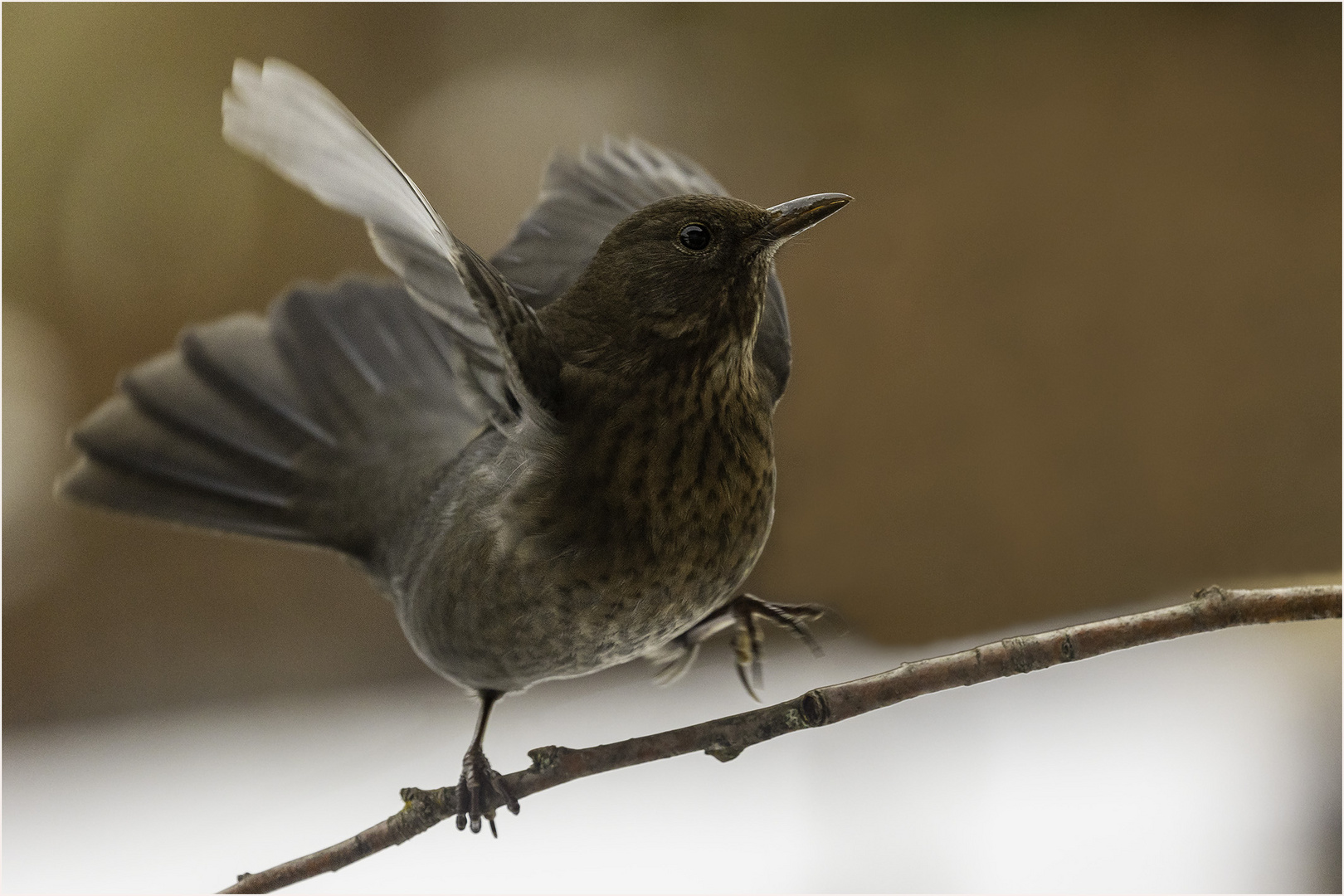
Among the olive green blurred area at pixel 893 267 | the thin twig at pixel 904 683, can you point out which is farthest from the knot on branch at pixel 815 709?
the olive green blurred area at pixel 893 267

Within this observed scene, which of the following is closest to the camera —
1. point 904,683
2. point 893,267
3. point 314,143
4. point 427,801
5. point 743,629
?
point 314,143

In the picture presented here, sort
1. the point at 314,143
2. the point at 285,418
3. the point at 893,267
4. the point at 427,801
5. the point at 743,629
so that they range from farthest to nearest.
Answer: the point at 893,267, the point at 285,418, the point at 743,629, the point at 427,801, the point at 314,143

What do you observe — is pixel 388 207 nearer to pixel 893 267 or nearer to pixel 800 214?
pixel 800 214

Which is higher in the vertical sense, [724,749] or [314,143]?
[314,143]

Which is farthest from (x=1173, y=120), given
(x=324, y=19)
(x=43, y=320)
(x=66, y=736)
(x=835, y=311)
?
(x=66, y=736)

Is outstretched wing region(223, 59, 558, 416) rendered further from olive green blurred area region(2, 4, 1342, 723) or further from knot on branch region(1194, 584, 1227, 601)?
olive green blurred area region(2, 4, 1342, 723)

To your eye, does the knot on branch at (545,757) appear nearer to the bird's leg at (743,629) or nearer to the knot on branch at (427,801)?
the knot on branch at (427,801)

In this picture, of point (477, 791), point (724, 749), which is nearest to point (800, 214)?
point (724, 749)
